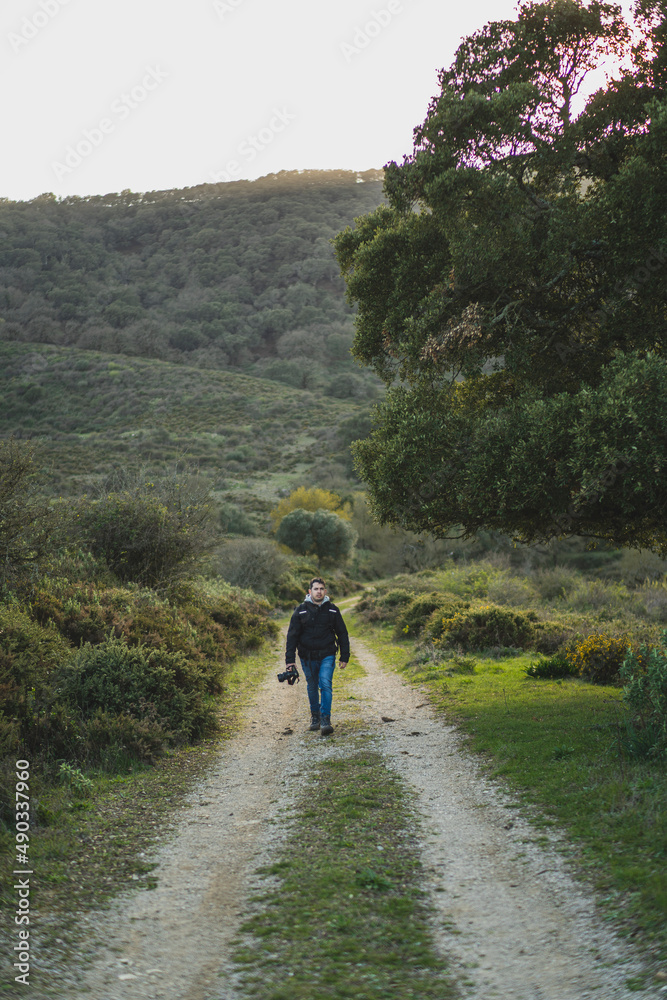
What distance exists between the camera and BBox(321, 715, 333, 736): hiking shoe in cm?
936

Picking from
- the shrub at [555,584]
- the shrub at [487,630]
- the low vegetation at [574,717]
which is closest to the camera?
the low vegetation at [574,717]

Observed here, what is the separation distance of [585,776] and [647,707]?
0.99m

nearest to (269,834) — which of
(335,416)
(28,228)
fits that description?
(335,416)

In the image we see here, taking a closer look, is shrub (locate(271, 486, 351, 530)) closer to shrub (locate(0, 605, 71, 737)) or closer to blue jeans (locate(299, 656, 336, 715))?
blue jeans (locate(299, 656, 336, 715))

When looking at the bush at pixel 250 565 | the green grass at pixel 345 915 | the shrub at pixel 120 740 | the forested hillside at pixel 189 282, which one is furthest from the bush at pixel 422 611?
the forested hillside at pixel 189 282

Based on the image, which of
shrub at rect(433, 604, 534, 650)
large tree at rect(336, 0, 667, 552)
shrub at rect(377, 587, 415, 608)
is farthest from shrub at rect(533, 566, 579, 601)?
large tree at rect(336, 0, 667, 552)

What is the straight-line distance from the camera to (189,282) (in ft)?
339

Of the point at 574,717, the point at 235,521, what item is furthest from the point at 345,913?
the point at 235,521

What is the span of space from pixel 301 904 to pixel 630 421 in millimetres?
6273

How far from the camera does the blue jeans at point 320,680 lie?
9.53m

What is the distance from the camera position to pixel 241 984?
11.7 feet

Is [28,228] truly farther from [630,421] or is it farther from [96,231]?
[630,421]

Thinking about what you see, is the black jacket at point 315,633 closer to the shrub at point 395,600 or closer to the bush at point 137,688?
the bush at point 137,688

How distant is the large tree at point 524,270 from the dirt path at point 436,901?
3928mm
